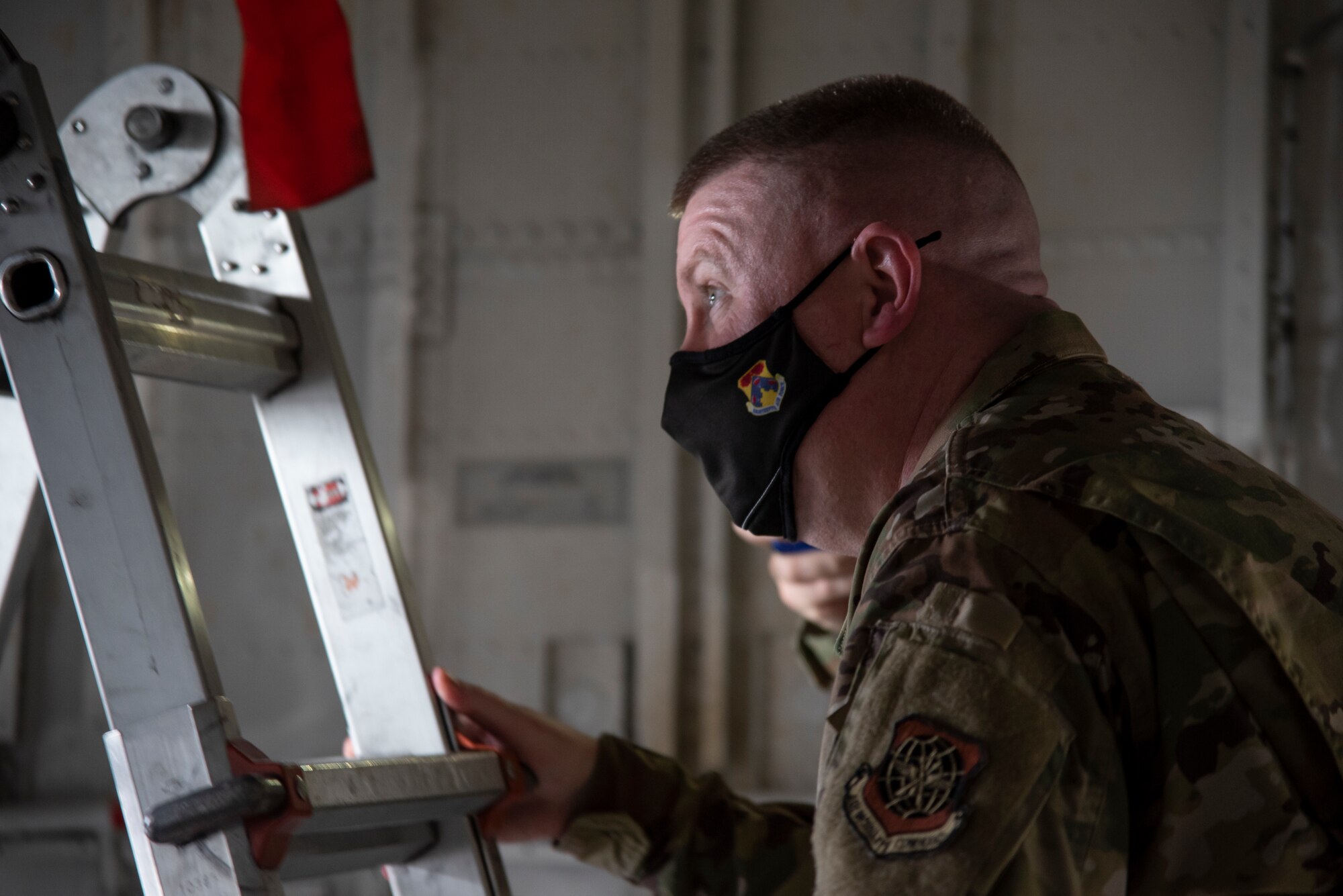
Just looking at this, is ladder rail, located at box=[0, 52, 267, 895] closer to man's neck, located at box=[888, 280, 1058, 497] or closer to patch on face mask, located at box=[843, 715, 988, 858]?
patch on face mask, located at box=[843, 715, 988, 858]

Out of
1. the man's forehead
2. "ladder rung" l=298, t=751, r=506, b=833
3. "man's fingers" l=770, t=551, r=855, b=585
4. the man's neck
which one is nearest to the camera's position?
"ladder rung" l=298, t=751, r=506, b=833

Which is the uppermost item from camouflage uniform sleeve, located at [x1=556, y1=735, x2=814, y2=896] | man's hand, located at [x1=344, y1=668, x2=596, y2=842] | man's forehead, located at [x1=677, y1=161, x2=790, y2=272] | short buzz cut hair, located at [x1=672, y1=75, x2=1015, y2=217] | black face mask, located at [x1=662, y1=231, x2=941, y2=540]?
short buzz cut hair, located at [x1=672, y1=75, x2=1015, y2=217]

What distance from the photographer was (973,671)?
0.85 metres

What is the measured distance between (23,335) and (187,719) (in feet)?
1.29

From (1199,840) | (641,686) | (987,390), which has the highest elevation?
(987,390)

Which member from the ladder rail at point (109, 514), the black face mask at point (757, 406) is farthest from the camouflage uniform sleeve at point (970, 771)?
the ladder rail at point (109, 514)

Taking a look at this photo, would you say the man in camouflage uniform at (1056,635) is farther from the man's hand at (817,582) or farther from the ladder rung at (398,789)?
the man's hand at (817,582)

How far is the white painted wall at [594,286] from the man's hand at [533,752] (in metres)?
1.75

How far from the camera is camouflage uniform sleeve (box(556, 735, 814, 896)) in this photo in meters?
1.60

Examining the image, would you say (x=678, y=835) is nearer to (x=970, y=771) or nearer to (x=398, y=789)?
Answer: (x=398, y=789)

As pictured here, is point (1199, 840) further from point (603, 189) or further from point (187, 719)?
point (603, 189)

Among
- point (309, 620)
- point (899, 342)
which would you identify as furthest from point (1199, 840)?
point (309, 620)

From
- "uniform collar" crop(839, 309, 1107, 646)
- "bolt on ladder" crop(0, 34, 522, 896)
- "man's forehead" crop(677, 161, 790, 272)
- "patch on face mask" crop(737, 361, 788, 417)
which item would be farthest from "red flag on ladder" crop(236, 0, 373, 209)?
"uniform collar" crop(839, 309, 1107, 646)

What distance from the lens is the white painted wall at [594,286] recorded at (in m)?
3.28
